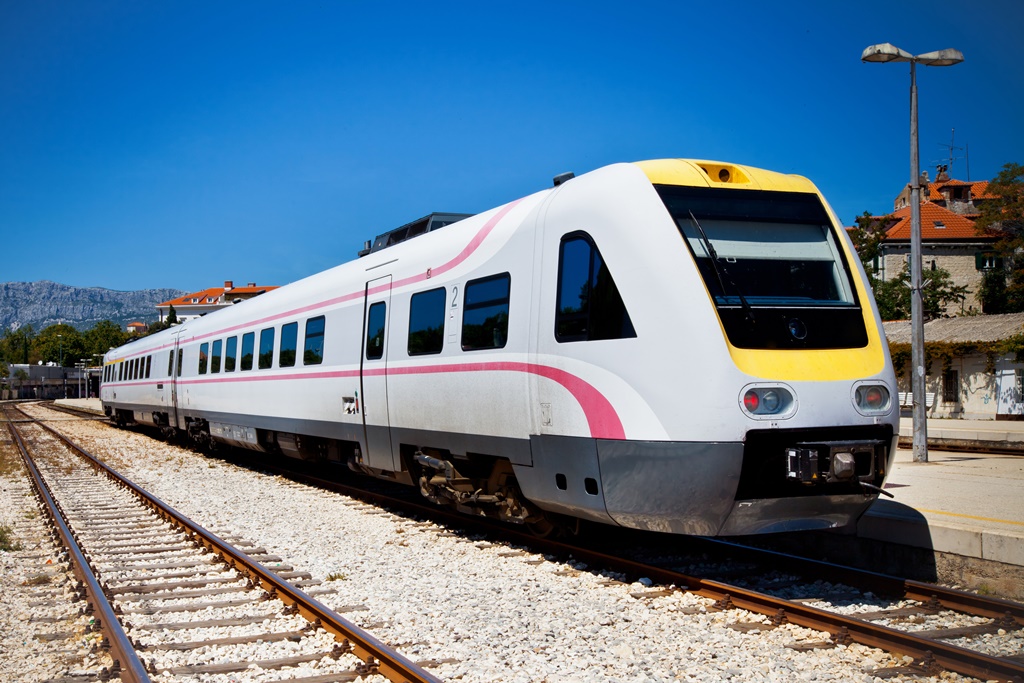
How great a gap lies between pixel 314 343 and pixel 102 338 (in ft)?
512

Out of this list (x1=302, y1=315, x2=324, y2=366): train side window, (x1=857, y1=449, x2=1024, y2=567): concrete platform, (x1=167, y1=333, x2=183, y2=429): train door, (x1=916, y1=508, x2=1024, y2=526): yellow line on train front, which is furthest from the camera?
(x1=167, y1=333, x2=183, y2=429): train door

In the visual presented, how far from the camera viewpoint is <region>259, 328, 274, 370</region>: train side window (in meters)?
14.4

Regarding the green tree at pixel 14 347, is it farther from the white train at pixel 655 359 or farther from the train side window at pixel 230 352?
the white train at pixel 655 359

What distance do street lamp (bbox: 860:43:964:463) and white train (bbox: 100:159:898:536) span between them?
290 inches

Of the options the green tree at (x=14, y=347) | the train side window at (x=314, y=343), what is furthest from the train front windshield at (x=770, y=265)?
the green tree at (x=14, y=347)

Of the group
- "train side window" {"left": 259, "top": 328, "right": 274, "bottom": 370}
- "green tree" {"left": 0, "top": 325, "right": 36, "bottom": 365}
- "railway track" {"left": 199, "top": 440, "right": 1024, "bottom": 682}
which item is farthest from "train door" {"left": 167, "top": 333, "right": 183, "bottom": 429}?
"green tree" {"left": 0, "top": 325, "right": 36, "bottom": 365}

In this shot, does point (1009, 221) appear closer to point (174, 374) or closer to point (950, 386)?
point (950, 386)

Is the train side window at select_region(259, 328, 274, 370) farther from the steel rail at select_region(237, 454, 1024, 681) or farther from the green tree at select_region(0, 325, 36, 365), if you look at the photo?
the green tree at select_region(0, 325, 36, 365)

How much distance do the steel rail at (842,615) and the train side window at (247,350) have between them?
8159 millimetres

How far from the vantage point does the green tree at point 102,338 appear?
148m

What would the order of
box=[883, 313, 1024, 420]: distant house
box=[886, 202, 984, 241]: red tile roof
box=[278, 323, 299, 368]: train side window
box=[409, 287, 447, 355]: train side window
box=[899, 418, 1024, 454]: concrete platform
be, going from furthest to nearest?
1. box=[886, 202, 984, 241]: red tile roof
2. box=[883, 313, 1024, 420]: distant house
3. box=[899, 418, 1024, 454]: concrete platform
4. box=[278, 323, 299, 368]: train side window
5. box=[409, 287, 447, 355]: train side window

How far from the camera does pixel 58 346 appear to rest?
150 m

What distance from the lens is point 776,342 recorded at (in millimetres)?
6316

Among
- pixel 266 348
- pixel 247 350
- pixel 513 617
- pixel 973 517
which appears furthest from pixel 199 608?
pixel 247 350
